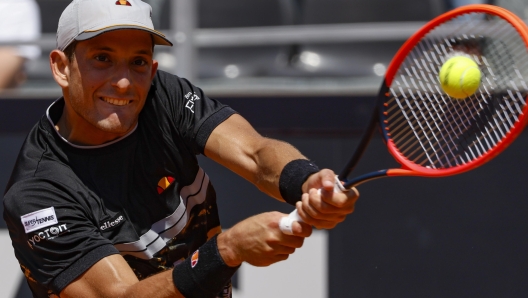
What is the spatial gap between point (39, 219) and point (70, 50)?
55 cm

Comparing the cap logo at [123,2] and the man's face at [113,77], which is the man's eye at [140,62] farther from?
the cap logo at [123,2]

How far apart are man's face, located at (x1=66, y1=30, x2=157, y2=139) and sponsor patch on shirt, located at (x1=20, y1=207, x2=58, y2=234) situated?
311 millimetres

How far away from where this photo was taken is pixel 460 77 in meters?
2.02

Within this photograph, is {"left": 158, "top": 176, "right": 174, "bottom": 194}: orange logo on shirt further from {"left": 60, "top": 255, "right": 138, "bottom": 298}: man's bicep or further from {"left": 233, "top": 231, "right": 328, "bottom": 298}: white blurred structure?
{"left": 233, "top": 231, "right": 328, "bottom": 298}: white blurred structure

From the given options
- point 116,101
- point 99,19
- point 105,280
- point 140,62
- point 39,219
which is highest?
point 99,19

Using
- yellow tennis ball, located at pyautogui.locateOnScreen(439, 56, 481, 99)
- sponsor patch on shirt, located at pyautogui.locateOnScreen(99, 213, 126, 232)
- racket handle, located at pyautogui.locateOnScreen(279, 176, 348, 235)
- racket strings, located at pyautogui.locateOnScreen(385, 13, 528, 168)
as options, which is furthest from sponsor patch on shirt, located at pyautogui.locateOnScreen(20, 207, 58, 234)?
yellow tennis ball, located at pyautogui.locateOnScreen(439, 56, 481, 99)

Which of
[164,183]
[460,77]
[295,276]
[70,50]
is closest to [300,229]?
[460,77]

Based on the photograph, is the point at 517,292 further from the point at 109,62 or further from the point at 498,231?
the point at 109,62

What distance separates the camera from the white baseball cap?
2.39 meters

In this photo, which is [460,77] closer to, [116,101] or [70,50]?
[116,101]

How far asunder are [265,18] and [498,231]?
2123 millimetres

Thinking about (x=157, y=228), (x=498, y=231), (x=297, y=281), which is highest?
(x=157, y=228)

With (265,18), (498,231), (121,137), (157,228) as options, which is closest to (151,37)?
(121,137)

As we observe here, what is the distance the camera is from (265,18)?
4.94m
